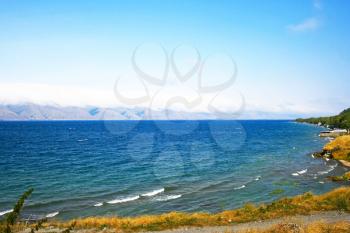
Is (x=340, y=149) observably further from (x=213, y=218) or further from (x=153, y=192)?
(x=213, y=218)

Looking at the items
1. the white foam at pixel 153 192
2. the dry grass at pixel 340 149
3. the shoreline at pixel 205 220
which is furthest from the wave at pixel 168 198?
the dry grass at pixel 340 149

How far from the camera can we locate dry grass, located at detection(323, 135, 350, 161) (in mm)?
82300

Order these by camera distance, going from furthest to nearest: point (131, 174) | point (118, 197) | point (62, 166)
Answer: point (62, 166) < point (131, 174) < point (118, 197)

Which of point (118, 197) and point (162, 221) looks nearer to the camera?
point (162, 221)

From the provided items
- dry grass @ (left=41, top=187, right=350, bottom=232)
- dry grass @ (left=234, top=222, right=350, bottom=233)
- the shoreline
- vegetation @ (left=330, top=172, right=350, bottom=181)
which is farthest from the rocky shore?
dry grass @ (left=234, top=222, right=350, bottom=233)

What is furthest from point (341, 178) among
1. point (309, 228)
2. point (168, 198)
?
point (309, 228)

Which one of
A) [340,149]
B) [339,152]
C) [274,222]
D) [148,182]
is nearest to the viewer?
[274,222]

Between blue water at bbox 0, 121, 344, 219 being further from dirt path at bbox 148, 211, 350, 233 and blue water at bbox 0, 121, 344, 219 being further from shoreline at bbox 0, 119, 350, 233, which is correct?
dirt path at bbox 148, 211, 350, 233

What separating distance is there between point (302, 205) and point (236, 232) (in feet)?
40.0

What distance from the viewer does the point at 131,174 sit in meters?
62.8

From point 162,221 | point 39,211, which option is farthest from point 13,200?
point 162,221

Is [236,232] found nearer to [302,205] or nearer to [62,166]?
[302,205]

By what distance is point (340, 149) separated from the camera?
87.9m

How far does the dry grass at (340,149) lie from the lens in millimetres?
82300
